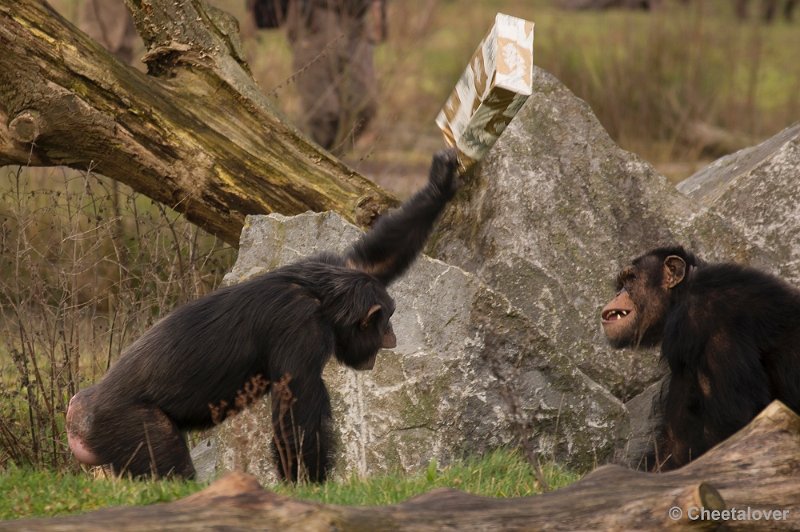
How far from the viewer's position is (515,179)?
8.03 m

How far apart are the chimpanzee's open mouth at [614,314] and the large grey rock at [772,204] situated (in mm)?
1844

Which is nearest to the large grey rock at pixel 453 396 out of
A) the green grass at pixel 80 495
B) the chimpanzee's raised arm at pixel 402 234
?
the chimpanzee's raised arm at pixel 402 234

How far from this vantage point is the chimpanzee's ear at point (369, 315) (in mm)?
6133

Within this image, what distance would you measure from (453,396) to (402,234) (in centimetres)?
98

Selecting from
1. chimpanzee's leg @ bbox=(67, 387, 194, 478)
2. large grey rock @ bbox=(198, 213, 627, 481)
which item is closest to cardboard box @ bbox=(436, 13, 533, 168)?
large grey rock @ bbox=(198, 213, 627, 481)

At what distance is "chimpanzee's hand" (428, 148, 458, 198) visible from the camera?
253 inches

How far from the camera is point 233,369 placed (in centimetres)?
594

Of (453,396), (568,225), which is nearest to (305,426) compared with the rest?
(453,396)

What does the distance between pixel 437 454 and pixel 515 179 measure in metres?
2.29

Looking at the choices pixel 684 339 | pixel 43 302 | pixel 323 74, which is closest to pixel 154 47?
pixel 43 302

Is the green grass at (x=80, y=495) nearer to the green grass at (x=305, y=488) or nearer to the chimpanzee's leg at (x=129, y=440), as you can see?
the green grass at (x=305, y=488)

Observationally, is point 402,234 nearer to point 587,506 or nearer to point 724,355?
point 724,355

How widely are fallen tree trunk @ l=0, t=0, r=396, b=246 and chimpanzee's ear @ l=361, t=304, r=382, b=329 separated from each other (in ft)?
6.45

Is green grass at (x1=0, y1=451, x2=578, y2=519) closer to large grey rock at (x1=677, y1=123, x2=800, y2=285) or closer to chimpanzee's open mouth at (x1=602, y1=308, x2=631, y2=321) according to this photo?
chimpanzee's open mouth at (x1=602, y1=308, x2=631, y2=321)
